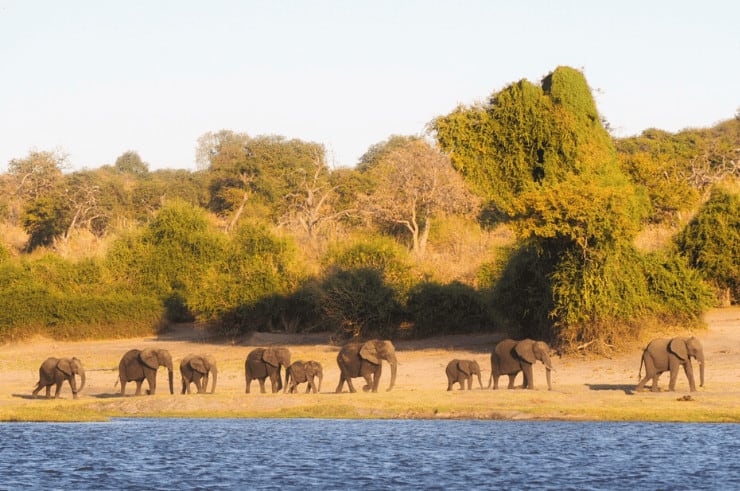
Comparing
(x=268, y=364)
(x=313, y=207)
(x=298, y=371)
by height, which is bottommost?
(x=298, y=371)

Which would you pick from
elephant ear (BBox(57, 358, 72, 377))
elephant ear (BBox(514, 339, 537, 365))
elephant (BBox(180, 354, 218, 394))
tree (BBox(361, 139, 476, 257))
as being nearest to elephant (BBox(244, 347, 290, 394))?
elephant (BBox(180, 354, 218, 394))

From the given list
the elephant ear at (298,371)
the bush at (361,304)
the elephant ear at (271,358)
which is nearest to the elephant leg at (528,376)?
the elephant ear at (298,371)

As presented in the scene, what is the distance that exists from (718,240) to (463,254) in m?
13.3

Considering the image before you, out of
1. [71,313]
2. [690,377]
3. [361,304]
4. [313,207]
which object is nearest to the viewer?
[690,377]

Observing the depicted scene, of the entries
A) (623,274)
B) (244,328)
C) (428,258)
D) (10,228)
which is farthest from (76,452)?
(10,228)

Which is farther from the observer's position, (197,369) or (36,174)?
(36,174)

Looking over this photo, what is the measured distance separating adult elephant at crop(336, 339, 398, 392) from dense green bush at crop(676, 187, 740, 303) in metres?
15.1

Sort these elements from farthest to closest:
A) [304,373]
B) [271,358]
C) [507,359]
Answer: [271,358] < [304,373] < [507,359]

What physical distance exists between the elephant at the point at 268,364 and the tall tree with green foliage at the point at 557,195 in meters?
8.04

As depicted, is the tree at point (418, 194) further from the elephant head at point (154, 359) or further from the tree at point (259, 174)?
the elephant head at point (154, 359)

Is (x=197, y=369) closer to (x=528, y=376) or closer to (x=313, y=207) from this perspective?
(x=528, y=376)

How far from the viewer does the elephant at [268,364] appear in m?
33.0

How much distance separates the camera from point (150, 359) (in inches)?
1293

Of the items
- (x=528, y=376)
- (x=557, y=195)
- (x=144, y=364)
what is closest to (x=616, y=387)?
(x=528, y=376)
